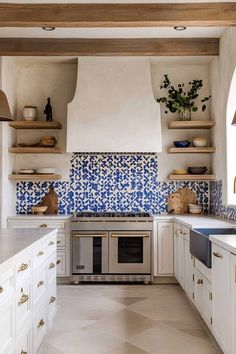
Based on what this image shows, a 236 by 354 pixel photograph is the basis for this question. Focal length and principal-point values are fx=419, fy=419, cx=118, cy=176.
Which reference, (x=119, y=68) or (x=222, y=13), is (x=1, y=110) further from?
(x=119, y=68)

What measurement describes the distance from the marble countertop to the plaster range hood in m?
2.11

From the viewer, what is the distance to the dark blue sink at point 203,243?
3280 mm

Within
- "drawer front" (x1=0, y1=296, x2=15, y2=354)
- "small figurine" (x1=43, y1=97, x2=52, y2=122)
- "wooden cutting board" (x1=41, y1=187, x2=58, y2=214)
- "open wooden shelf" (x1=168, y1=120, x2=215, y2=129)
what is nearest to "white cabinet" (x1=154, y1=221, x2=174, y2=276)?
"open wooden shelf" (x1=168, y1=120, x2=215, y2=129)

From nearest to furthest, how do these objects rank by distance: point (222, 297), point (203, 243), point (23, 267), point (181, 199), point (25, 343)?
point (23, 267) → point (25, 343) → point (222, 297) → point (203, 243) → point (181, 199)

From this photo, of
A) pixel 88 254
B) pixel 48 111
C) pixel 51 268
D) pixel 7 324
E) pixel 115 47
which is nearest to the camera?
pixel 7 324

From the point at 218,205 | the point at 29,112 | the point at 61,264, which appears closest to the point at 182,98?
the point at 218,205

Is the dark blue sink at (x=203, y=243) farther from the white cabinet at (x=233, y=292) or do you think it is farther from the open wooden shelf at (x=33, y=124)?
the open wooden shelf at (x=33, y=124)

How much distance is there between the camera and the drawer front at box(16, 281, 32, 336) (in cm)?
245

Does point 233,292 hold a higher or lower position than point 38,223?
lower

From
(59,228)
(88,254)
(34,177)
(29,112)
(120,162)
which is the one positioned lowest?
(88,254)

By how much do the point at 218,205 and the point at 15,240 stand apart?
10.3ft

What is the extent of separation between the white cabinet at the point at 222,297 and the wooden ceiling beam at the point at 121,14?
221 centimetres

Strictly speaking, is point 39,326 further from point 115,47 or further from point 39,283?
point 115,47

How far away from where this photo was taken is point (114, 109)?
5.54 meters
